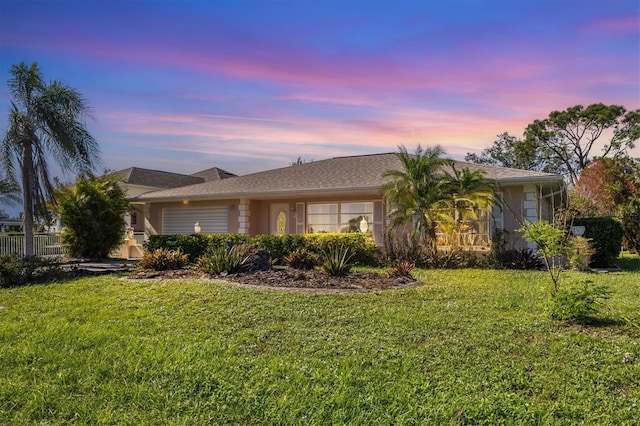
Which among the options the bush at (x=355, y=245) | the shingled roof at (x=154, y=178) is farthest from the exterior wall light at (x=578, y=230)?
the shingled roof at (x=154, y=178)

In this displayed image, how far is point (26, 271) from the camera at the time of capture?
10320 millimetres

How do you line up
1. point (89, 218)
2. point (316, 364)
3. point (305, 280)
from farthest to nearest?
point (89, 218) → point (305, 280) → point (316, 364)

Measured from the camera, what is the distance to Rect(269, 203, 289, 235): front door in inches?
709

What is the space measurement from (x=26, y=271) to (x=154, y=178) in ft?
71.8

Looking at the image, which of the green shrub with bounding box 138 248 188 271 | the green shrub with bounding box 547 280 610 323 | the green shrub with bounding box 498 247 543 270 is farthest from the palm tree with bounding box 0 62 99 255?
the green shrub with bounding box 547 280 610 323

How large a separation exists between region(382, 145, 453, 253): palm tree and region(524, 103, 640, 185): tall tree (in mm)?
24268

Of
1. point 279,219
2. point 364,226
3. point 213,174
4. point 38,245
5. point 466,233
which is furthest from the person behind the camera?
point 213,174

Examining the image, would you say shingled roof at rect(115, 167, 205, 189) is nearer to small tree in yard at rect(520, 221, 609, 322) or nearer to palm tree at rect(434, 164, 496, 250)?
palm tree at rect(434, 164, 496, 250)

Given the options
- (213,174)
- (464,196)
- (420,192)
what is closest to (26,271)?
(420,192)

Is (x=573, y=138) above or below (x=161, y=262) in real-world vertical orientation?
above

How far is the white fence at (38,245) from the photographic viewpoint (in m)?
17.4

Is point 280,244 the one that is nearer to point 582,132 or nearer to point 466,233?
point 466,233

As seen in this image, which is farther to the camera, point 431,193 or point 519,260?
point 431,193

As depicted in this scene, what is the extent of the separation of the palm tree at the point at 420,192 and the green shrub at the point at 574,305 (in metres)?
6.94
